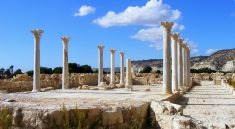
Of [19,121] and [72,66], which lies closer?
[19,121]

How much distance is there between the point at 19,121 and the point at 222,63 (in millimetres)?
109251

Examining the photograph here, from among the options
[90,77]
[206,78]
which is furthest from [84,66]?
[206,78]

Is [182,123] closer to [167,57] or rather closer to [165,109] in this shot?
[165,109]

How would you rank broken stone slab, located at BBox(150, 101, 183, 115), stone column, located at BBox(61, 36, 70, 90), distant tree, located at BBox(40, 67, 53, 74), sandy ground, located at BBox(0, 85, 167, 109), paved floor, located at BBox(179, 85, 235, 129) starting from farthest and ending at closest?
distant tree, located at BBox(40, 67, 53, 74)
stone column, located at BBox(61, 36, 70, 90)
paved floor, located at BBox(179, 85, 235, 129)
broken stone slab, located at BBox(150, 101, 183, 115)
sandy ground, located at BBox(0, 85, 167, 109)

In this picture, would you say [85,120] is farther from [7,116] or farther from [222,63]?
[222,63]

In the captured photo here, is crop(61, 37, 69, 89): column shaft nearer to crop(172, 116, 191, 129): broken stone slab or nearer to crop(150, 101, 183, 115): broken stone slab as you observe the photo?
crop(150, 101, 183, 115): broken stone slab

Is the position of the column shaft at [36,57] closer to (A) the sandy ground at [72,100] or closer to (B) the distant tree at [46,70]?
(A) the sandy ground at [72,100]

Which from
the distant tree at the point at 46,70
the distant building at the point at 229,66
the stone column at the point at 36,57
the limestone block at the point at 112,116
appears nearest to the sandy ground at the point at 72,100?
the limestone block at the point at 112,116

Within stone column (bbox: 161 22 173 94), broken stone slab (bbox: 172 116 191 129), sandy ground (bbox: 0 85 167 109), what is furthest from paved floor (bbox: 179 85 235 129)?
sandy ground (bbox: 0 85 167 109)

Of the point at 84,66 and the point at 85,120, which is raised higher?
the point at 84,66

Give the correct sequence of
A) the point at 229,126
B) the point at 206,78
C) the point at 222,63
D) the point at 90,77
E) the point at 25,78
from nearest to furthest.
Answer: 1. the point at 229,126
2. the point at 25,78
3. the point at 90,77
4. the point at 206,78
5. the point at 222,63

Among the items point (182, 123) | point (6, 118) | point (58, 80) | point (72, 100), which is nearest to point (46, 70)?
point (58, 80)

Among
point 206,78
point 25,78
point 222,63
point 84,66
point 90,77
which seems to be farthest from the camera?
point 222,63

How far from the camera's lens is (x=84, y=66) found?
218 feet
